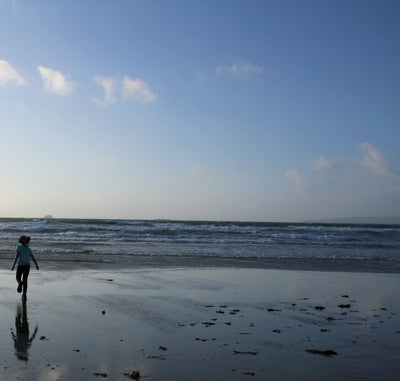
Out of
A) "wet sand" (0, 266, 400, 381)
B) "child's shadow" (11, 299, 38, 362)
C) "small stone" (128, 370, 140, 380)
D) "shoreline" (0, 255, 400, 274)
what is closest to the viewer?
"small stone" (128, 370, 140, 380)

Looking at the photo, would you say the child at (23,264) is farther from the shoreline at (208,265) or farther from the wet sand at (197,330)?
the shoreline at (208,265)

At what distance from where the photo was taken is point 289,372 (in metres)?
4.93

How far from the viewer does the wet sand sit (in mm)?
4953

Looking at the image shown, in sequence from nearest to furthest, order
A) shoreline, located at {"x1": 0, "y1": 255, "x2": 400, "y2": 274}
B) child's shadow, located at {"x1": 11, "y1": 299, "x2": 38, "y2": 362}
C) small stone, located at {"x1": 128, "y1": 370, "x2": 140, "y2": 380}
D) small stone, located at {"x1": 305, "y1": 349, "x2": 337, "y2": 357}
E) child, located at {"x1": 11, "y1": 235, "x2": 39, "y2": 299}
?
small stone, located at {"x1": 128, "y1": 370, "x2": 140, "y2": 380}
child's shadow, located at {"x1": 11, "y1": 299, "x2": 38, "y2": 362}
small stone, located at {"x1": 305, "y1": 349, "x2": 337, "y2": 357}
child, located at {"x1": 11, "y1": 235, "x2": 39, "y2": 299}
shoreline, located at {"x1": 0, "y1": 255, "x2": 400, "y2": 274}

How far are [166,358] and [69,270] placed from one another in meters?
9.93

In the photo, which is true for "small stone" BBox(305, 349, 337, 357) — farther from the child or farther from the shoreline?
the shoreline

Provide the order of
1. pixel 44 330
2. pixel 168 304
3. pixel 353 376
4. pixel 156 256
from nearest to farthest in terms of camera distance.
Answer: pixel 353 376 → pixel 44 330 → pixel 168 304 → pixel 156 256

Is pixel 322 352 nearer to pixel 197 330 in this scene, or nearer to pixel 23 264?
pixel 197 330

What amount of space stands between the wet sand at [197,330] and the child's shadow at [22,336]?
15 mm

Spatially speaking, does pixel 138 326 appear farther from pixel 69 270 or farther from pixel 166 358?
pixel 69 270

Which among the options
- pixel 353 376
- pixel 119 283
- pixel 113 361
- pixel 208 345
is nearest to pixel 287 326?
pixel 208 345

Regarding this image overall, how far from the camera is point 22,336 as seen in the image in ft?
20.0

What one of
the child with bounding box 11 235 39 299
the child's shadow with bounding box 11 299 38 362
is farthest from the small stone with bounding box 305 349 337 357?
the child with bounding box 11 235 39 299

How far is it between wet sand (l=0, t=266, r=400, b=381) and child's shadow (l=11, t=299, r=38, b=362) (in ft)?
0.05
